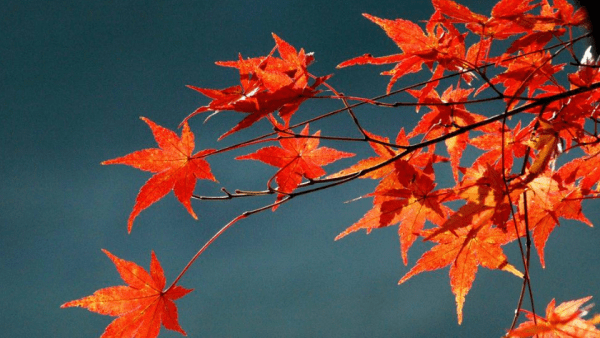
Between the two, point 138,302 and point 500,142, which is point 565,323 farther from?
point 138,302

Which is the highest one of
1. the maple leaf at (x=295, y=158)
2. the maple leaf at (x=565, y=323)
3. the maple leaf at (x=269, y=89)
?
the maple leaf at (x=269, y=89)

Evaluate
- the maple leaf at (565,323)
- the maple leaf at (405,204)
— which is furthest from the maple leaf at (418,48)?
the maple leaf at (565,323)

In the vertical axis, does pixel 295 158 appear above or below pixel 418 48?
below

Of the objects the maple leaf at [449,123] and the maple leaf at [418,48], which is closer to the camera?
the maple leaf at [418,48]

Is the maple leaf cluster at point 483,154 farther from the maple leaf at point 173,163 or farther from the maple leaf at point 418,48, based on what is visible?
the maple leaf at point 173,163

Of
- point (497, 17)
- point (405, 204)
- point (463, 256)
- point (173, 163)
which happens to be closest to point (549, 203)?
point (463, 256)

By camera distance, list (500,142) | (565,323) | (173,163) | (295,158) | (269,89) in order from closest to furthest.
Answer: (565,323)
(269,89)
(173,163)
(295,158)
(500,142)

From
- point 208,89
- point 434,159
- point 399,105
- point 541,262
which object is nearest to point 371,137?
point 399,105

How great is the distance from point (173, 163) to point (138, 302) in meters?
0.35

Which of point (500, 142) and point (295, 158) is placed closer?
point (295, 158)

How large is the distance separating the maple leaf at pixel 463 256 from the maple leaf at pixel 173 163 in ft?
1.86

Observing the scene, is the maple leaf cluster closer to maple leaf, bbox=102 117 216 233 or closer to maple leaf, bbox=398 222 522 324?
maple leaf, bbox=398 222 522 324

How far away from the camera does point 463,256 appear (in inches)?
52.0

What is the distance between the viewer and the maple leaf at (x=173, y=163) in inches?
48.6
